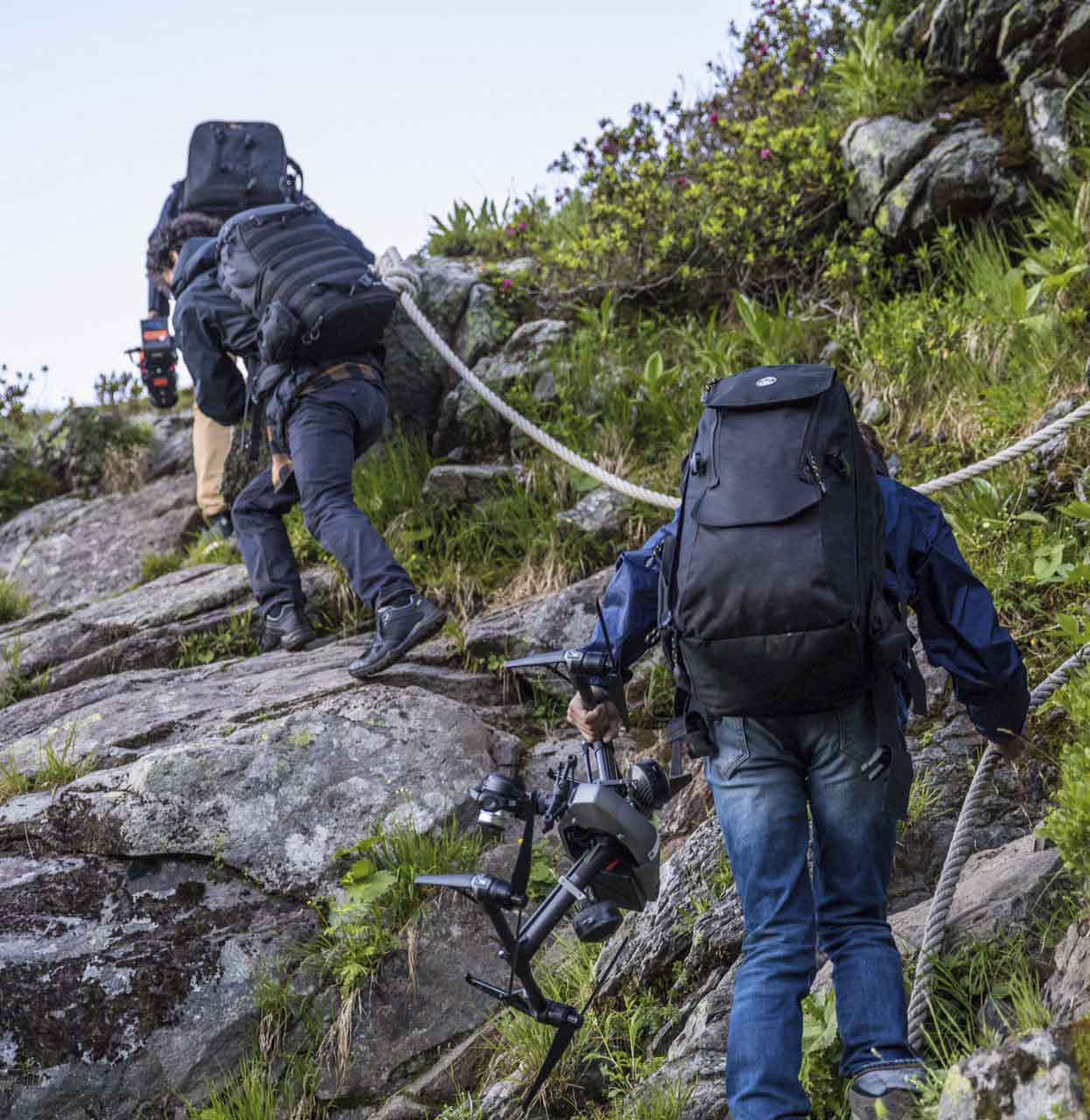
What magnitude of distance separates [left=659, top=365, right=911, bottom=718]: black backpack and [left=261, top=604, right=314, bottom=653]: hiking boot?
3.94 m

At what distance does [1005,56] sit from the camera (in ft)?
24.5

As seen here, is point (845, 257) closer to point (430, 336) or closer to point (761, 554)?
point (430, 336)

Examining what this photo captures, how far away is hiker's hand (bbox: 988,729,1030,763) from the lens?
351 cm

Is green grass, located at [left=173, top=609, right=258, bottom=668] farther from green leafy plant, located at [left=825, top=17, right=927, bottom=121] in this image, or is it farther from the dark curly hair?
green leafy plant, located at [left=825, top=17, right=927, bottom=121]

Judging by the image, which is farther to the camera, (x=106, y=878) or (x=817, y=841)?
(x=106, y=878)

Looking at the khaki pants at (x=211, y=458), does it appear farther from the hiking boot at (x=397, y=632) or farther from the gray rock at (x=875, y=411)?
the gray rock at (x=875, y=411)

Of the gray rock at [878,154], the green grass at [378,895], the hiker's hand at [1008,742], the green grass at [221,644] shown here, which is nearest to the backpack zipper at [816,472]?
the hiker's hand at [1008,742]

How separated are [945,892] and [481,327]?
581 centimetres

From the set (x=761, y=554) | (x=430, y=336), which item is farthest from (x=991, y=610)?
(x=430, y=336)

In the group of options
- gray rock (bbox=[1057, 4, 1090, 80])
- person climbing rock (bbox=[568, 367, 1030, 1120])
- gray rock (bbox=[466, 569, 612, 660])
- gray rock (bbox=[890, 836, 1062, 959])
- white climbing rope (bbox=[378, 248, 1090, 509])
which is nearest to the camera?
person climbing rock (bbox=[568, 367, 1030, 1120])

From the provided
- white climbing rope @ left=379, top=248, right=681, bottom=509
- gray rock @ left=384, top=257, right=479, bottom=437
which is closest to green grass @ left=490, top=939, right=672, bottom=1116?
white climbing rope @ left=379, top=248, right=681, bottom=509

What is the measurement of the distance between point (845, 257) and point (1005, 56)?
1.58 m

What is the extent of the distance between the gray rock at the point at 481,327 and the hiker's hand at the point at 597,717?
513cm

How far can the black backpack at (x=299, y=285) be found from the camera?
6078 millimetres
